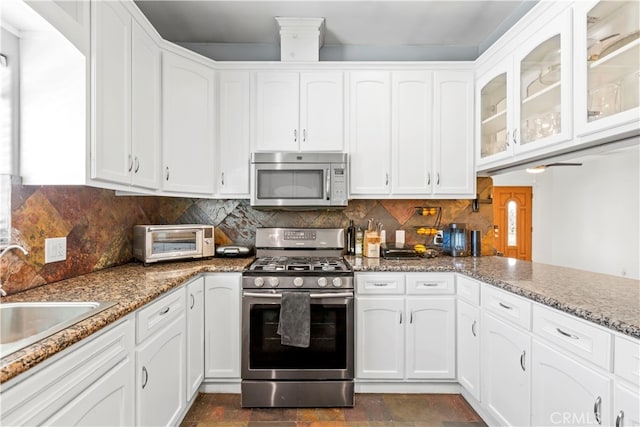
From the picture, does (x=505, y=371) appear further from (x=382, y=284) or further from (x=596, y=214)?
(x=596, y=214)

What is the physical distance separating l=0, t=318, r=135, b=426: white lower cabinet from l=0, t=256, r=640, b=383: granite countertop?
5 cm

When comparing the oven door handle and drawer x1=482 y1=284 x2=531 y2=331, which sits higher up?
drawer x1=482 y1=284 x2=531 y2=331

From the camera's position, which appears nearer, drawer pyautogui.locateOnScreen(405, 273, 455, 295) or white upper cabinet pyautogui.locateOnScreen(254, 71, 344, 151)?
drawer pyautogui.locateOnScreen(405, 273, 455, 295)

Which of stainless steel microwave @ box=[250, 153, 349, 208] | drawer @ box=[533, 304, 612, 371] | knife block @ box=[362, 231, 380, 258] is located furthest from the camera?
knife block @ box=[362, 231, 380, 258]

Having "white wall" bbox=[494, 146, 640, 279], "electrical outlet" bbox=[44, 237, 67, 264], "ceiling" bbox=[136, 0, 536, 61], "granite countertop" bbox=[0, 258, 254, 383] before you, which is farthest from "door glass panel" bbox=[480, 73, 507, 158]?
"electrical outlet" bbox=[44, 237, 67, 264]

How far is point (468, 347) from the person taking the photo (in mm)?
2182

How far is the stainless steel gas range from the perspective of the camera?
2205 millimetres

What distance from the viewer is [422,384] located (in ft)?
7.84

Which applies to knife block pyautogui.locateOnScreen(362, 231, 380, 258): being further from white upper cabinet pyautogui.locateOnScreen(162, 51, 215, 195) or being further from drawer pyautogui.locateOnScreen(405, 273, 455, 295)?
white upper cabinet pyautogui.locateOnScreen(162, 51, 215, 195)

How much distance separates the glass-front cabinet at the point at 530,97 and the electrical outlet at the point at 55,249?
269 centimetres

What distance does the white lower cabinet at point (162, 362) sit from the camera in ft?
4.81

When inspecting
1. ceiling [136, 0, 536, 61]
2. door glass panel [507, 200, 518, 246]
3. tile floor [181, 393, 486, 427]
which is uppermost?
ceiling [136, 0, 536, 61]

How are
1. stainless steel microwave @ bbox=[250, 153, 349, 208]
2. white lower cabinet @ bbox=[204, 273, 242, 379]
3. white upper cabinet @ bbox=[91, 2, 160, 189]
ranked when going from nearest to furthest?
white upper cabinet @ bbox=[91, 2, 160, 189] → white lower cabinet @ bbox=[204, 273, 242, 379] → stainless steel microwave @ bbox=[250, 153, 349, 208]

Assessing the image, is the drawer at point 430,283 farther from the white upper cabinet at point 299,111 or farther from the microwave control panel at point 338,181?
the white upper cabinet at point 299,111
